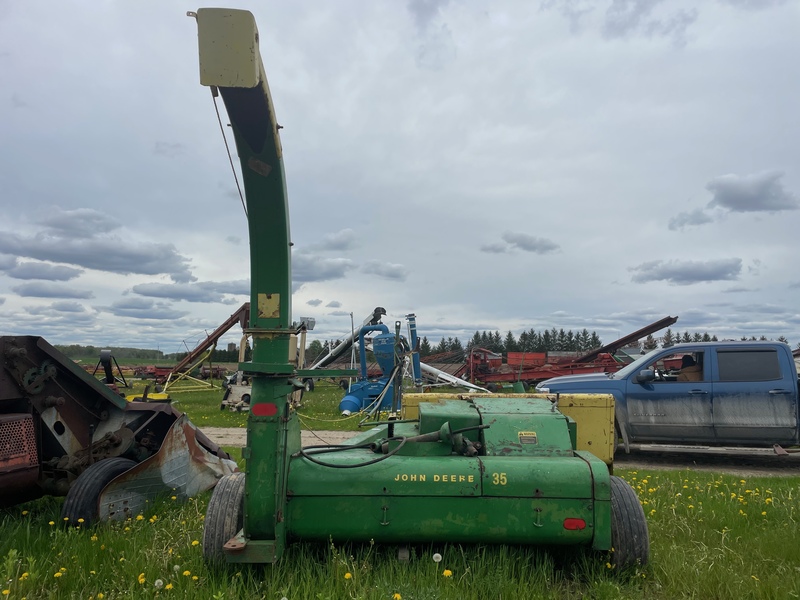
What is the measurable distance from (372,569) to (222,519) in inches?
40.3

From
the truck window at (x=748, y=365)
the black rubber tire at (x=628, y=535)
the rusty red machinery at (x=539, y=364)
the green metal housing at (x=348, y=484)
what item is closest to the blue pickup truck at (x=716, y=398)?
the truck window at (x=748, y=365)

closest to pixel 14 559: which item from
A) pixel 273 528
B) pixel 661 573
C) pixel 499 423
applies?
pixel 273 528

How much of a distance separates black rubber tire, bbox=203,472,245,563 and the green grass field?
0.35 ft

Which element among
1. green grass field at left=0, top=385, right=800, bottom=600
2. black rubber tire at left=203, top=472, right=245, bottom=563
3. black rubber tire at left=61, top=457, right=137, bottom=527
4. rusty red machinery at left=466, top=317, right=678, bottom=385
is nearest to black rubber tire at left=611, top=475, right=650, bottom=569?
green grass field at left=0, top=385, right=800, bottom=600

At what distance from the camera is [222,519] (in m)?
3.91

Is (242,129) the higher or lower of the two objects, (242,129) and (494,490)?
the higher

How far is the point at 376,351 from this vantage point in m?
15.2

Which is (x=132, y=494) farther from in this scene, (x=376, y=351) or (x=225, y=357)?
(x=225, y=357)

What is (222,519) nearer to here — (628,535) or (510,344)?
(628,535)

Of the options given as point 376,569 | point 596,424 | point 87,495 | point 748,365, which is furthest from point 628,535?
point 748,365

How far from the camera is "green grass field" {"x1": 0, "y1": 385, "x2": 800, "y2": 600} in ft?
11.9

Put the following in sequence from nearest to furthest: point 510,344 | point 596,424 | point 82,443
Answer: point 82,443
point 596,424
point 510,344

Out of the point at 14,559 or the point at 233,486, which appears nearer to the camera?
the point at 14,559

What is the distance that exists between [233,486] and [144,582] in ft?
2.49
